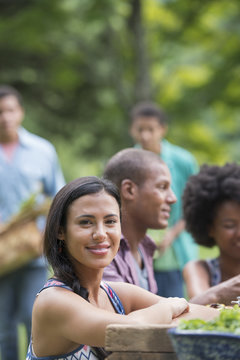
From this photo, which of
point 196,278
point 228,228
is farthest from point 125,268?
point 228,228

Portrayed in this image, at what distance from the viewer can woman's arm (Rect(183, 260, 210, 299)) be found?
15.5 ft

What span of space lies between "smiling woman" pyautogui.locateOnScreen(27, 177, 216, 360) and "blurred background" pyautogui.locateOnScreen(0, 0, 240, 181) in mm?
10639

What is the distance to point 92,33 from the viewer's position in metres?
15.0

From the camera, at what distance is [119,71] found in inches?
620

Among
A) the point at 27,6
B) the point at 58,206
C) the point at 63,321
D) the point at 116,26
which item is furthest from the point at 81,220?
the point at 116,26

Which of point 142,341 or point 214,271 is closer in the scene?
point 142,341

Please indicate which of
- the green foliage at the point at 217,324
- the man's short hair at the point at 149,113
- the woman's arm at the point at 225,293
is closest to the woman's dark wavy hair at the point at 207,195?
the woman's arm at the point at 225,293

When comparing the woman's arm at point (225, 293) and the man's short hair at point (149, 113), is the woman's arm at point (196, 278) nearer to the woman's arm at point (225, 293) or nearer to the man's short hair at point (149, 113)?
the woman's arm at point (225, 293)

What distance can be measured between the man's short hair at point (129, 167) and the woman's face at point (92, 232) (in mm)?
1455

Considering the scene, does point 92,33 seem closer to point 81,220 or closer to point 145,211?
point 145,211

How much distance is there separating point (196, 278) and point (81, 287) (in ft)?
6.21

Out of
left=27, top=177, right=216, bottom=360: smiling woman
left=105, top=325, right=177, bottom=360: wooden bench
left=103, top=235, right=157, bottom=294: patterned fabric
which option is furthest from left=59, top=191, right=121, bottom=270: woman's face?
left=103, top=235, right=157, bottom=294: patterned fabric

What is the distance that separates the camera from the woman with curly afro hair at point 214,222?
4.79m

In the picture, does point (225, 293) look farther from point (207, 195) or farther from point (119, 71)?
point (119, 71)
